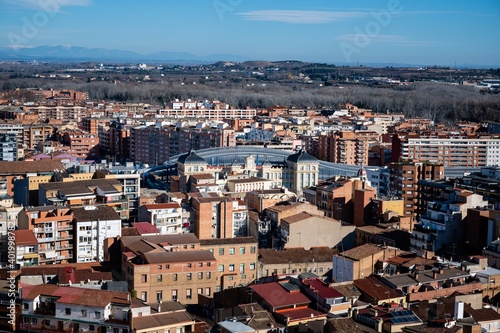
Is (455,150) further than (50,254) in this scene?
Yes

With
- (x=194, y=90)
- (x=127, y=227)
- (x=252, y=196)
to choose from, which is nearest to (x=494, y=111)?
(x=194, y=90)

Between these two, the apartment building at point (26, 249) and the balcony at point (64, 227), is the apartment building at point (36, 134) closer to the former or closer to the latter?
the balcony at point (64, 227)

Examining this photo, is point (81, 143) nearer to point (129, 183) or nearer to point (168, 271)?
point (129, 183)

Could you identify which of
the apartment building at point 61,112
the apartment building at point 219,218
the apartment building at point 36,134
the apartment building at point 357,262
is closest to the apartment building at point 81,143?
the apartment building at point 36,134

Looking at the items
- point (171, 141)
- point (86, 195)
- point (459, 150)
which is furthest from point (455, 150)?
point (86, 195)

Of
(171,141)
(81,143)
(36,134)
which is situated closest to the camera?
(171,141)

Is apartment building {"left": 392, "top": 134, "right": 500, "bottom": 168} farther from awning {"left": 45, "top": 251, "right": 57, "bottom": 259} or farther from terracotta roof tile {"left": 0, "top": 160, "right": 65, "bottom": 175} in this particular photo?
awning {"left": 45, "top": 251, "right": 57, "bottom": 259}

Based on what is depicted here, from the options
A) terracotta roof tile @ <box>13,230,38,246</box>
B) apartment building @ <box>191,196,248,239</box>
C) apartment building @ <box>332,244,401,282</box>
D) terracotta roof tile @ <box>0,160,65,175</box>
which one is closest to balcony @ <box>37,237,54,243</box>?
terracotta roof tile @ <box>13,230,38,246</box>
